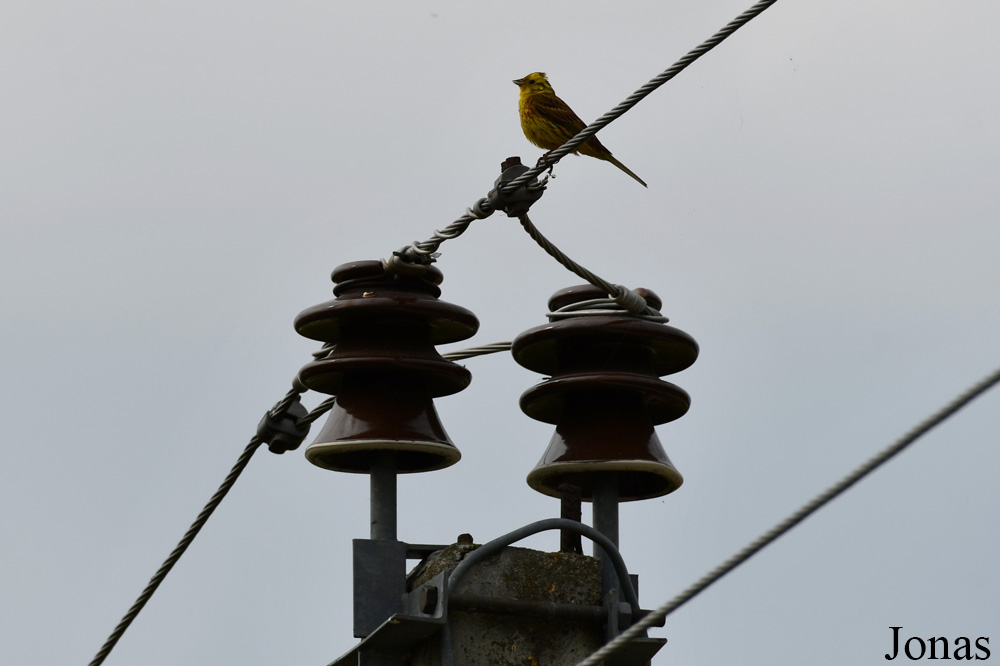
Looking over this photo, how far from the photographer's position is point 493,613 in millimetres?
4676

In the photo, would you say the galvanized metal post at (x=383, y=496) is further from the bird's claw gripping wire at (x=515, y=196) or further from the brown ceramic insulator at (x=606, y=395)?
the bird's claw gripping wire at (x=515, y=196)

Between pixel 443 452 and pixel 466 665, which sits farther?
pixel 443 452

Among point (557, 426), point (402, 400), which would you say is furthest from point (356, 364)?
point (557, 426)

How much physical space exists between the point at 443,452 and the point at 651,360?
68 centimetres

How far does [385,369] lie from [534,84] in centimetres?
529

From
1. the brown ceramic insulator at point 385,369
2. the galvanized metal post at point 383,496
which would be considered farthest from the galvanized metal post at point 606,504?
the galvanized metal post at point 383,496

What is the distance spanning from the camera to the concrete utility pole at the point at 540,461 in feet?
15.5

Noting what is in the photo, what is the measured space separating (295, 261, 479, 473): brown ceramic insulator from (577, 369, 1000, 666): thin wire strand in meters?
1.39

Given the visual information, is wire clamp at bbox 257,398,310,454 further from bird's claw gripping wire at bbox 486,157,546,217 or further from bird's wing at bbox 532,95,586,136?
bird's wing at bbox 532,95,586,136

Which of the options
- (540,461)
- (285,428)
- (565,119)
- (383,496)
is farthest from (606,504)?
(565,119)

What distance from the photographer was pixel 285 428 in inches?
239

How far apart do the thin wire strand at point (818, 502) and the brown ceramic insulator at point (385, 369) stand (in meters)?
1.39

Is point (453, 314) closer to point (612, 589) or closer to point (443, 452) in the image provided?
point (443, 452)

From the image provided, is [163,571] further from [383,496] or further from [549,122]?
[549,122]
